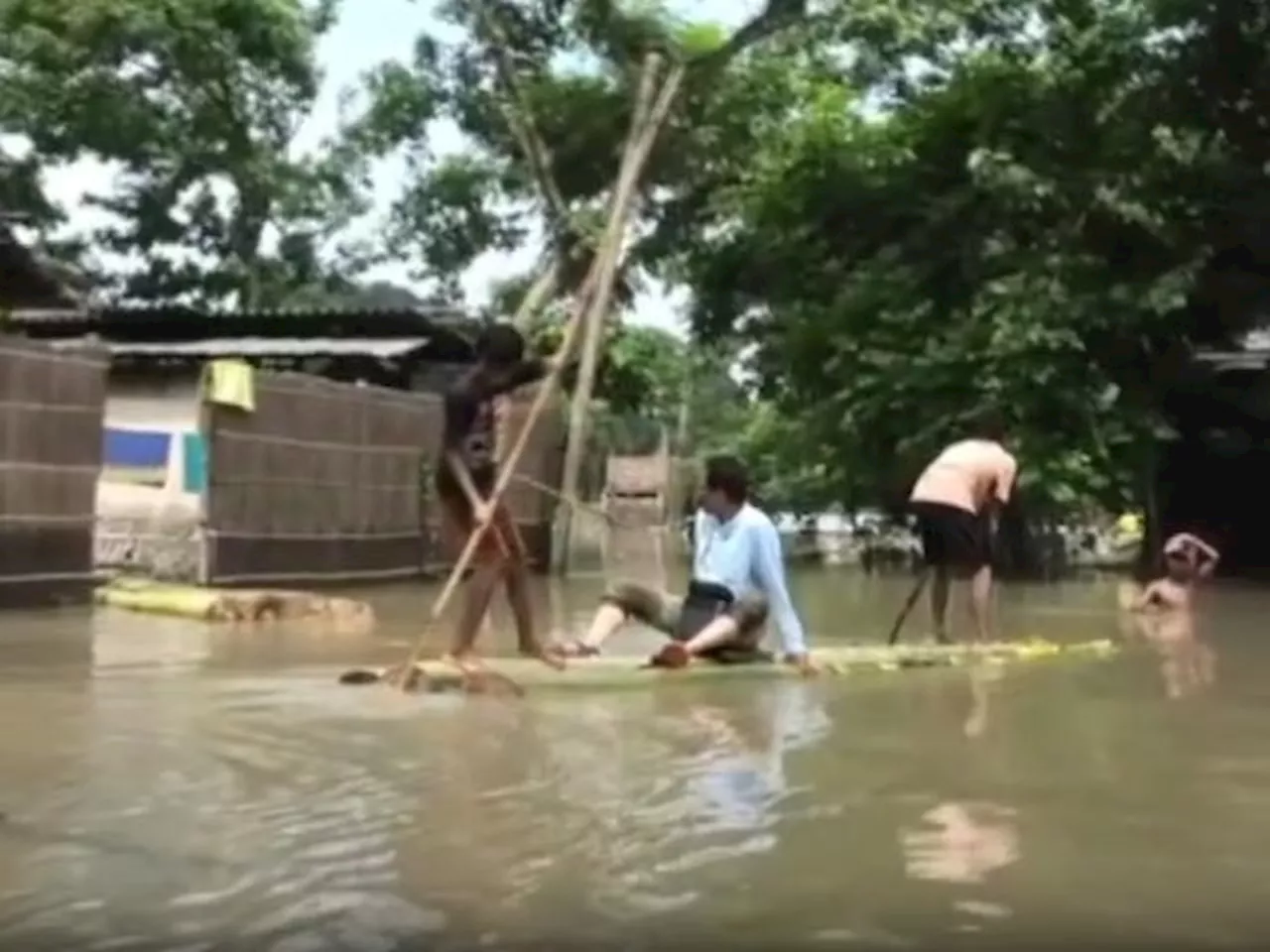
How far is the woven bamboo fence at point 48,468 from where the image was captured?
14.0m

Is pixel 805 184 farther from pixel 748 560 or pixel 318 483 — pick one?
pixel 748 560

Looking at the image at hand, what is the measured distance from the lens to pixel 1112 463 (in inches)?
911

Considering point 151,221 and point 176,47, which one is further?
point 151,221

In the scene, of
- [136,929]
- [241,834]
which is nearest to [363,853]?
[241,834]

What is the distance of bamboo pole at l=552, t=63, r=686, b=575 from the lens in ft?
78.1

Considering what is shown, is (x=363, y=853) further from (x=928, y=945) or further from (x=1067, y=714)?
(x=1067, y=714)

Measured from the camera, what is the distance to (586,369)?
80.7ft

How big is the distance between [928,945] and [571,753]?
288 cm

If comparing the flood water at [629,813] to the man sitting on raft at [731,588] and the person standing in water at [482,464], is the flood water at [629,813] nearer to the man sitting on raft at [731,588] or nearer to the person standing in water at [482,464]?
the man sitting on raft at [731,588]

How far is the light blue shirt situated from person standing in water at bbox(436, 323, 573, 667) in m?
0.86

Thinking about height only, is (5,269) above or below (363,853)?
above

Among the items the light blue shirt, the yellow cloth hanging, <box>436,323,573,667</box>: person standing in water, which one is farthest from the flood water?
the yellow cloth hanging

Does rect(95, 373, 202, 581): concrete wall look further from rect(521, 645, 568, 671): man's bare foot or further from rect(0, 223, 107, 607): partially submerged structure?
rect(521, 645, 568, 671): man's bare foot

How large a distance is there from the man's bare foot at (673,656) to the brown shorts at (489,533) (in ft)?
2.55
